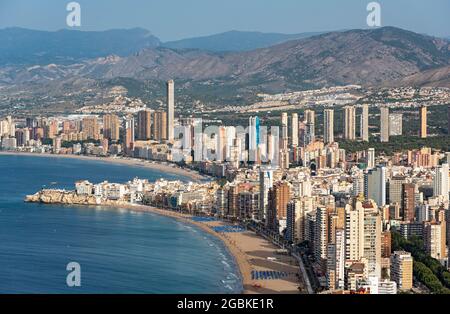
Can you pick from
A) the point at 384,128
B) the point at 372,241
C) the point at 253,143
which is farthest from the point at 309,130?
the point at 372,241

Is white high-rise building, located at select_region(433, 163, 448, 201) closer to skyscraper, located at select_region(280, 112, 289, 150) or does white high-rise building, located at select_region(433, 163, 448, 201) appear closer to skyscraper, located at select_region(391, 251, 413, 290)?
skyscraper, located at select_region(391, 251, 413, 290)

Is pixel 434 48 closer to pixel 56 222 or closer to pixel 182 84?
pixel 182 84

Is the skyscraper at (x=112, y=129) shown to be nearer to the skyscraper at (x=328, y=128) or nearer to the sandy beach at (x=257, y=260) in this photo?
the skyscraper at (x=328, y=128)

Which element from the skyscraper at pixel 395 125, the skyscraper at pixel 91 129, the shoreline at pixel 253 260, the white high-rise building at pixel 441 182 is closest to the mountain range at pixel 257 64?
the skyscraper at pixel 395 125

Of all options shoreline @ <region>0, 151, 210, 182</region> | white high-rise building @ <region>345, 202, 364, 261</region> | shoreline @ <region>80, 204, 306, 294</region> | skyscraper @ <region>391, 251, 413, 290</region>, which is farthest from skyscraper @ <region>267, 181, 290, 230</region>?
shoreline @ <region>0, 151, 210, 182</region>

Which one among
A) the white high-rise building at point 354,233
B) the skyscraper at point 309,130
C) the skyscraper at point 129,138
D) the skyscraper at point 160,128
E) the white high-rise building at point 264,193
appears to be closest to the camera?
the white high-rise building at point 354,233

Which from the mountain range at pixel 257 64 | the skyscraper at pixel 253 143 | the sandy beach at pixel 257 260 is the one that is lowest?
the sandy beach at pixel 257 260
